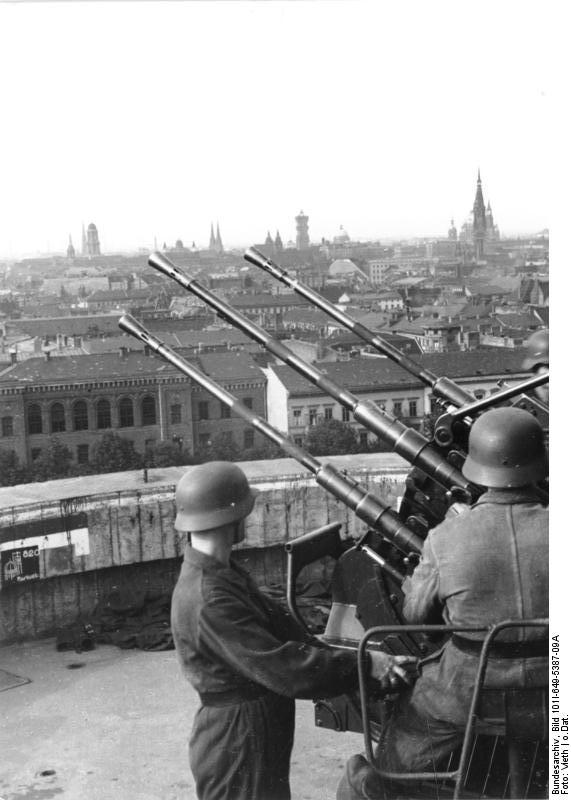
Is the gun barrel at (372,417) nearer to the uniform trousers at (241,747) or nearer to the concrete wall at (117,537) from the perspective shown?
the uniform trousers at (241,747)

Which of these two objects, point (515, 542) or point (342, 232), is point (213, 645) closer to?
point (515, 542)

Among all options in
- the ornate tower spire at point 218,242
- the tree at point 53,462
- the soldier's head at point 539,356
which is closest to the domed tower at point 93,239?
the ornate tower spire at point 218,242

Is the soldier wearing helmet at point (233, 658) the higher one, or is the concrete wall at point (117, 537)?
the soldier wearing helmet at point (233, 658)

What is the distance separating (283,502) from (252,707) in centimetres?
972

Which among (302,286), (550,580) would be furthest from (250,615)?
(302,286)

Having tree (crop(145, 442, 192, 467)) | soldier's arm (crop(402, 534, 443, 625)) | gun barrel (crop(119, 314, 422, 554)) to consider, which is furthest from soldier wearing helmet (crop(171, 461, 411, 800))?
tree (crop(145, 442, 192, 467))

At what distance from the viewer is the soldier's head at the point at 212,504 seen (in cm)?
414

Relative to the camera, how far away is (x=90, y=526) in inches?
524

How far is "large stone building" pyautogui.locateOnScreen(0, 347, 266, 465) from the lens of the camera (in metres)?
23.2

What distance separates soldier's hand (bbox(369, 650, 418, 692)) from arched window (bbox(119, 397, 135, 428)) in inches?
787

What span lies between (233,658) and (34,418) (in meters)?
21.8

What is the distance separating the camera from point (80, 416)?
24266 mm

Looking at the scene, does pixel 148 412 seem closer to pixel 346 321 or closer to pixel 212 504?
pixel 346 321

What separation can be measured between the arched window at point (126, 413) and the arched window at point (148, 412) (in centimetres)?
38
